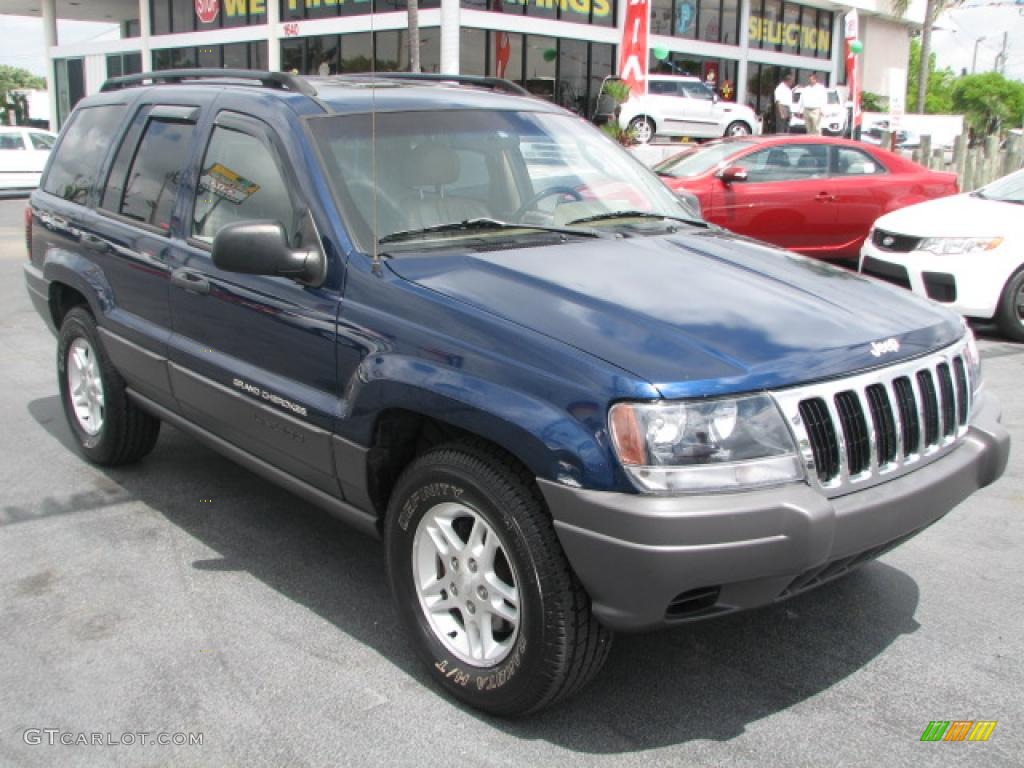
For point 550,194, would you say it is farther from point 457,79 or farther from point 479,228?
point 457,79

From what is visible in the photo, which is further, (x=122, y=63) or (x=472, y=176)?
(x=122, y=63)

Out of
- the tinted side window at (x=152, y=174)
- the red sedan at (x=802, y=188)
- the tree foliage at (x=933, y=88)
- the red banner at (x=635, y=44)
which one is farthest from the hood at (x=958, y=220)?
the tree foliage at (x=933, y=88)

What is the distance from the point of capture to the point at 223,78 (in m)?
4.66

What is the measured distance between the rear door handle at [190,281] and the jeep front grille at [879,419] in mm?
2337

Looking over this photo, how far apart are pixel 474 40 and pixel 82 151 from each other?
91.3 ft

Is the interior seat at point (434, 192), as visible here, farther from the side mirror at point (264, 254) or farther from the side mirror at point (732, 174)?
the side mirror at point (732, 174)

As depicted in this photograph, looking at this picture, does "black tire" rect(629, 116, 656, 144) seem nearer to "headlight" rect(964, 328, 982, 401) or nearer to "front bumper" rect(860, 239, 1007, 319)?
"front bumper" rect(860, 239, 1007, 319)

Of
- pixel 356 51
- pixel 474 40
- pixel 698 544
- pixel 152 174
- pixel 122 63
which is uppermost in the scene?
pixel 474 40

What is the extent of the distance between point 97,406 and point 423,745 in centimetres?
309

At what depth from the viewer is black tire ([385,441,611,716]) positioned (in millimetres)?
2869

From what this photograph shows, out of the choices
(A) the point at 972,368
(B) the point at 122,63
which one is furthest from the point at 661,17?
(A) the point at 972,368

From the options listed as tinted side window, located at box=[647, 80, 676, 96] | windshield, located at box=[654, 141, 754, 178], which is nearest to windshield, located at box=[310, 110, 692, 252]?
windshield, located at box=[654, 141, 754, 178]

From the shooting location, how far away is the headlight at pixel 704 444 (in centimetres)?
272

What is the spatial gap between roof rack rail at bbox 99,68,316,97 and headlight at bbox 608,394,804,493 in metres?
2.04
